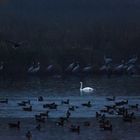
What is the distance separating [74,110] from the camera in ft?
115

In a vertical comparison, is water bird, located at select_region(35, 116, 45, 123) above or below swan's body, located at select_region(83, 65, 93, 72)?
below

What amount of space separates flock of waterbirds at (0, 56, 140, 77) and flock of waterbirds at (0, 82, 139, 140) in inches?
1110

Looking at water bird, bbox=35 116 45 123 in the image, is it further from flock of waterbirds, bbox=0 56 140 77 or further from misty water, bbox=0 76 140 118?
flock of waterbirds, bbox=0 56 140 77

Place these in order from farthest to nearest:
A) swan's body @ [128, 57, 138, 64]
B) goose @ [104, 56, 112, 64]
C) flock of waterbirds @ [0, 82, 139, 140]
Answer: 1. swan's body @ [128, 57, 138, 64]
2. goose @ [104, 56, 112, 64]
3. flock of waterbirds @ [0, 82, 139, 140]

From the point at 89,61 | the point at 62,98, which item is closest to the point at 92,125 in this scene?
the point at 62,98

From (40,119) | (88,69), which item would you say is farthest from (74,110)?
(88,69)

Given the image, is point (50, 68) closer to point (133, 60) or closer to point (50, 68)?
point (50, 68)

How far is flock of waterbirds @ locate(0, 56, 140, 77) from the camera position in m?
70.0

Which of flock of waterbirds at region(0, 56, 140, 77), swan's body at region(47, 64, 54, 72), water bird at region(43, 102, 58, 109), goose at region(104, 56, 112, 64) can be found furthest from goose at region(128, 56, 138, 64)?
water bird at region(43, 102, 58, 109)

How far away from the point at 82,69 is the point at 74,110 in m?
37.6

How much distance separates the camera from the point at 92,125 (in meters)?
30.3

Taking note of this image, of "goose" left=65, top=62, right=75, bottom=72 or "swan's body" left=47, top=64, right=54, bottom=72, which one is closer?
"swan's body" left=47, top=64, right=54, bottom=72

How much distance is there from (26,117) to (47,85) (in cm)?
2074

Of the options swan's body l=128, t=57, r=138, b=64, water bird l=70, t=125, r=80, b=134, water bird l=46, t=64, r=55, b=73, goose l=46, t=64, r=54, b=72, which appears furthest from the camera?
swan's body l=128, t=57, r=138, b=64
